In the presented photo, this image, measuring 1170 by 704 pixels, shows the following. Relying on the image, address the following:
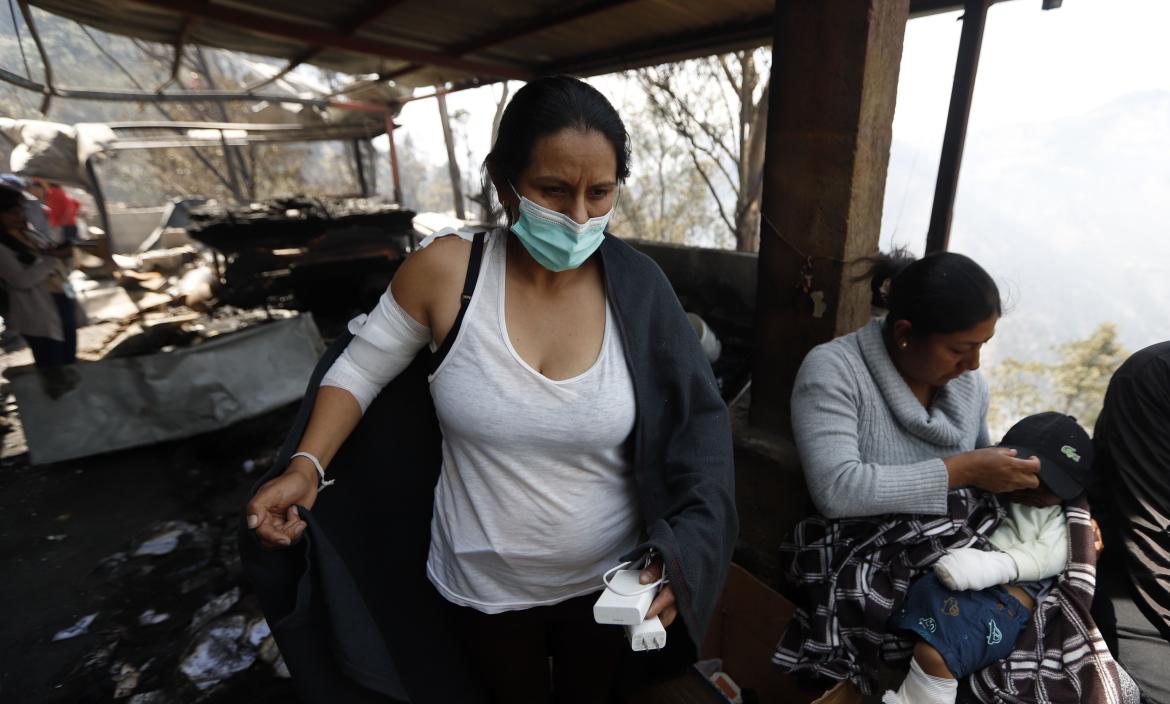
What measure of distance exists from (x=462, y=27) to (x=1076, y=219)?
12.4m

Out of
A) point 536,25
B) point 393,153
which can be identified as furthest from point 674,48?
point 393,153

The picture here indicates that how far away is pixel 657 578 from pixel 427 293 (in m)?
0.78

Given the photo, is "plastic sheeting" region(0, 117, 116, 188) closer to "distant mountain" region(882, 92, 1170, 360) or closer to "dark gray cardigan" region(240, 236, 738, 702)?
"dark gray cardigan" region(240, 236, 738, 702)

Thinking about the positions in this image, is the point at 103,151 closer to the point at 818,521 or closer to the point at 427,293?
the point at 427,293

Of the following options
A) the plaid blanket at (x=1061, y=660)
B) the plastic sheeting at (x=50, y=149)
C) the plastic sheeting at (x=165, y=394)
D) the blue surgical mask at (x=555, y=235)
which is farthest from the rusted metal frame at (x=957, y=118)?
the plastic sheeting at (x=50, y=149)

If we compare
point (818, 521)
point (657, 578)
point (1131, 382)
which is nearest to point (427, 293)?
point (657, 578)

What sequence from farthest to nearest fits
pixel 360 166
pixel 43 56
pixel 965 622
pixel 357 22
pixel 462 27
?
pixel 360 166 → pixel 43 56 → pixel 462 27 → pixel 357 22 → pixel 965 622

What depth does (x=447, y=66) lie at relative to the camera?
16.4 feet

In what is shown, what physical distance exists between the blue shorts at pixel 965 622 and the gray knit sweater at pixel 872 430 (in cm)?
23

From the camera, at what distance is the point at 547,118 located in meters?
1.10

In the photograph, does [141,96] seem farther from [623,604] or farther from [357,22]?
[623,604]

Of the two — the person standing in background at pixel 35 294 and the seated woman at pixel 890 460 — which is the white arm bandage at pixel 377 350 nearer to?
the seated woman at pixel 890 460

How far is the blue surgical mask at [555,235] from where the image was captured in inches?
46.6

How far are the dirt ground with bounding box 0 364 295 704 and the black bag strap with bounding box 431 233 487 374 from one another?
205cm
